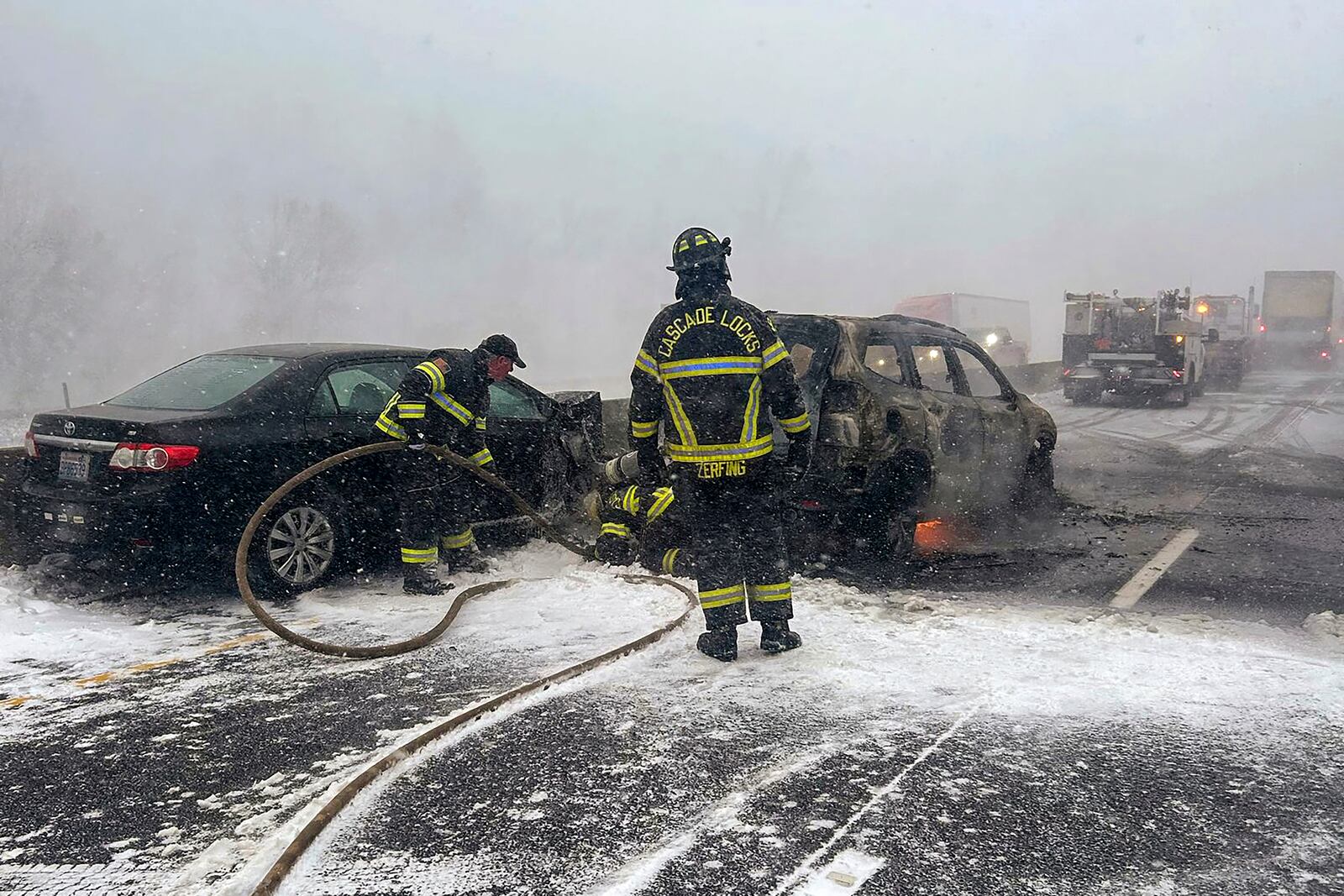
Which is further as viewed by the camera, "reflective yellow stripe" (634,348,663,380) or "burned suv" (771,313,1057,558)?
"burned suv" (771,313,1057,558)

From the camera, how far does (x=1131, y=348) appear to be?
2052 centimetres

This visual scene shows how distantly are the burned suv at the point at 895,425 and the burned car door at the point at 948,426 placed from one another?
0.4 inches

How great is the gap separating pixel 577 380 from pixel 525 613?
121 ft

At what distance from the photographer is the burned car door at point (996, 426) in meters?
7.43

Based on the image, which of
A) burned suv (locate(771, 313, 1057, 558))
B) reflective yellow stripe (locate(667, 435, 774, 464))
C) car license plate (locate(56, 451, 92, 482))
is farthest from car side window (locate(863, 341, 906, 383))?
car license plate (locate(56, 451, 92, 482))

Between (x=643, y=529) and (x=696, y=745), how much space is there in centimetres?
252

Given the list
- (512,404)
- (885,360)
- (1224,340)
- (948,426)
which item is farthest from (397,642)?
(1224,340)

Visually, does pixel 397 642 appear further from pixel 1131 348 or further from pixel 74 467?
pixel 1131 348

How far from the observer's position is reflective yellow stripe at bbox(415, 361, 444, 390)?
5.60 m

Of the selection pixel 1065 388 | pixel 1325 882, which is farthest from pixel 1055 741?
pixel 1065 388

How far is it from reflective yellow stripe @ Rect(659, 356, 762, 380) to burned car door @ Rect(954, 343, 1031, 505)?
3638 mm

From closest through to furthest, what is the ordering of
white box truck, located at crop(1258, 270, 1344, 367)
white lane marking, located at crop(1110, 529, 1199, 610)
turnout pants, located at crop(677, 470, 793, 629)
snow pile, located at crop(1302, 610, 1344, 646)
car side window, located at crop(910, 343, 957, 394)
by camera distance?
turnout pants, located at crop(677, 470, 793, 629) → snow pile, located at crop(1302, 610, 1344, 646) → white lane marking, located at crop(1110, 529, 1199, 610) → car side window, located at crop(910, 343, 957, 394) → white box truck, located at crop(1258, 270, 1344, 367)

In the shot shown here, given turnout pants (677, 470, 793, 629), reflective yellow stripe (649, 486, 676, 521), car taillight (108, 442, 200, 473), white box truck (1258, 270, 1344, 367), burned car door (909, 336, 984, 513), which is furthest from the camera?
white box truck (1258, 270, 1344, 367)

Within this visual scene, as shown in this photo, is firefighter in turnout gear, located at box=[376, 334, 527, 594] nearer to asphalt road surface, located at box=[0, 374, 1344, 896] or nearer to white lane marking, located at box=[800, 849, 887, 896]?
asphalt road surface, located at box=[0, 374, 1344, 896]
